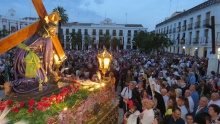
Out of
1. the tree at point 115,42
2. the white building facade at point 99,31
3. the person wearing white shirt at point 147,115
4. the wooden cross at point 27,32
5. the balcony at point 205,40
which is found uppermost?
the white building facade at point 99,31

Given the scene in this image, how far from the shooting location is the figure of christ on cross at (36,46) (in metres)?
6.21

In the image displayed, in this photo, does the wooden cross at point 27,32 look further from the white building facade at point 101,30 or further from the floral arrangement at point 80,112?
the white building facade at point 101,30

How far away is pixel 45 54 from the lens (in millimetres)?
7305

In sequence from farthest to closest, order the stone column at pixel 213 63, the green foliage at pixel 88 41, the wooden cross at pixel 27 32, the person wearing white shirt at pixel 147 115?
the green foliage at pixel 88 41 < the stone column at pixel 213 63 < the wooden cross at pixel 27 32 < the person wearing white shirt at pixel 147 115

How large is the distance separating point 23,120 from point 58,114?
0.83m

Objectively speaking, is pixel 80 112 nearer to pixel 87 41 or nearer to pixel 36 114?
pixel 36 114

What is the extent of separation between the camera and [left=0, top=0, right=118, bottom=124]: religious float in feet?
16.5

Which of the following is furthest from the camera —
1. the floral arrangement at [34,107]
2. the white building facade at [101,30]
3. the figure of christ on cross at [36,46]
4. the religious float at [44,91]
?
the white building facade at [101,30]

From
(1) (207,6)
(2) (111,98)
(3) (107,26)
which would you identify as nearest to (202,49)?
(1) (207,6)

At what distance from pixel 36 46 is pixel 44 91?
1712 mm

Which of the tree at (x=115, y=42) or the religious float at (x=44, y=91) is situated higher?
the tree at (x=115, y=42)

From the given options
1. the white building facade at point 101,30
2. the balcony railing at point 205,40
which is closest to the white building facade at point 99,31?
the white building facade at point 101,30

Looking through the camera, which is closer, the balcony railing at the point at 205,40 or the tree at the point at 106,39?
the balcony railing at the point at 205,40

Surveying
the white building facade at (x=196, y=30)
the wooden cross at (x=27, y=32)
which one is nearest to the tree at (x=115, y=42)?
the white building facade at (x=196, y=30)
